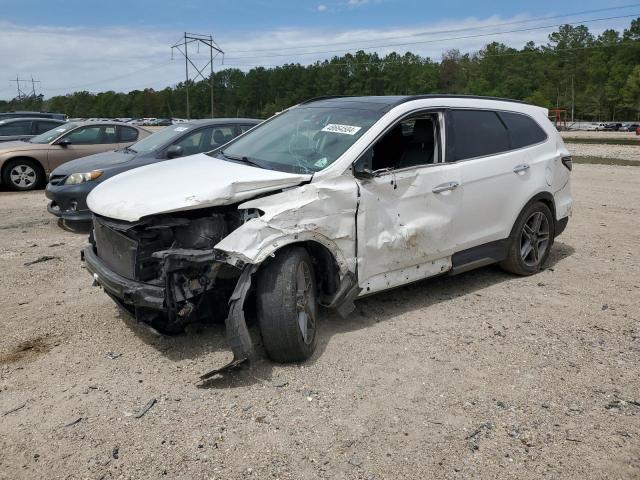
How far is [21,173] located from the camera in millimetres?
12023

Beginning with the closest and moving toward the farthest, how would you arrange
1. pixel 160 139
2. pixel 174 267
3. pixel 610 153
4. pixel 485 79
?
pixel 174 267 < pixel 160 139 < pixel 610 153 < pixel 485 79

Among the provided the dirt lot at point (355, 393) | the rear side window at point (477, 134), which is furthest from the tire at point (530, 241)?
the rear side window at point (477, 134)

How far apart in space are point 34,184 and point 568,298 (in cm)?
1099

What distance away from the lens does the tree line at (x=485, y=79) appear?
9288cm

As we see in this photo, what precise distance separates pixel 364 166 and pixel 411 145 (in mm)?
1177

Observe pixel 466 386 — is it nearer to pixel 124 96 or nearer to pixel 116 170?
pixel 116 170

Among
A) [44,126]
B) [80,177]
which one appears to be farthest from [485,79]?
[80,177]

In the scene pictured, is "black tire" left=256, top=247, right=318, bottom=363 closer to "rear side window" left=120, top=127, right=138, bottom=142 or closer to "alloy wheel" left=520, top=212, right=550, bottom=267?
"alloy wheel" left=520, top=212, right=550, bottom=267

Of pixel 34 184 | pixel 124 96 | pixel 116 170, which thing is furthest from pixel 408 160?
pixel 124 96

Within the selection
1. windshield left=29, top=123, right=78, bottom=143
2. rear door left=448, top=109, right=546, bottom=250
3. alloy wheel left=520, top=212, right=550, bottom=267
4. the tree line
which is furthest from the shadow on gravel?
the tree line

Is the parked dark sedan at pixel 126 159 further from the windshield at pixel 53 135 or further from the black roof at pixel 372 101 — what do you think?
the windshield at pixel 53 135

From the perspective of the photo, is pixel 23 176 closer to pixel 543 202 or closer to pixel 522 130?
pixel 522 130

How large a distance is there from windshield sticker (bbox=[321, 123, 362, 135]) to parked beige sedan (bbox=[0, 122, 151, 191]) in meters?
8.11

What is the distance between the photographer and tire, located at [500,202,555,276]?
5.73 metres
